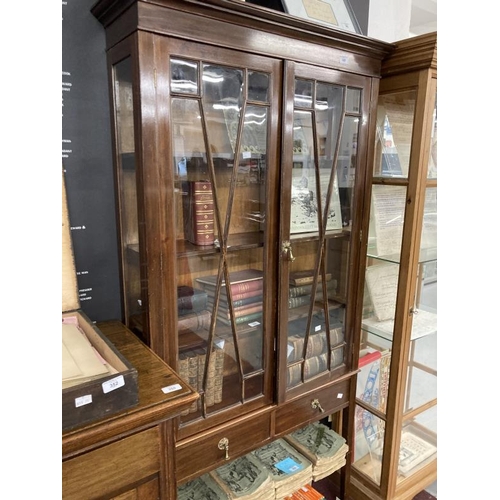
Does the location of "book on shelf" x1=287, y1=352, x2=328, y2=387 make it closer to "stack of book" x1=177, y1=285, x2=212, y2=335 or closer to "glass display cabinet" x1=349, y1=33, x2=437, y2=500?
"glass display cabinet" x1=349, y1=33, x2=437, y2=500

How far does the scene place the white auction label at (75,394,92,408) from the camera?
2.53 ft

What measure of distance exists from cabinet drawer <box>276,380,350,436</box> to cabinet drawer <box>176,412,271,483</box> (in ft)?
0.21

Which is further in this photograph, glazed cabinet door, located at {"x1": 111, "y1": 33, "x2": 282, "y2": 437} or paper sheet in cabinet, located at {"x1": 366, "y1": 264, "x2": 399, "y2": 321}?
paper sheet in cabinet, located at {"x1": 366, "y1": 264, "x2": 399, "y2": 321}

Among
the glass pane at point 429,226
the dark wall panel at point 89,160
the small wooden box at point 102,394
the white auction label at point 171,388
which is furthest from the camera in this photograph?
the glass pane at point 429,226

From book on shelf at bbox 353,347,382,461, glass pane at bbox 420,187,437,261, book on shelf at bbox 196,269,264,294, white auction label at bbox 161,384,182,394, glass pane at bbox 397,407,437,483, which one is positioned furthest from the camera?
glass pane at bbox 397,407,437,483

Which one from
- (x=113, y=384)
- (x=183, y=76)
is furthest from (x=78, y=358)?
(x=183, y=76)

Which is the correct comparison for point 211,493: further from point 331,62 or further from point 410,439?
point 331,62

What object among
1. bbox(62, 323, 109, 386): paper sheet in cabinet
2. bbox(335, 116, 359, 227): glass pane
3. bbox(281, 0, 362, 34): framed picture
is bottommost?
bbox(62, 323, 109, 386): paper sheet in cabinet

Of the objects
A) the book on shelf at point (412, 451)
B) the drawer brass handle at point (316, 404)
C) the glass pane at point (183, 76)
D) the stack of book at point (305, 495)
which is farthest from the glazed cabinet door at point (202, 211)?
the book on shelf at point (412, 451)

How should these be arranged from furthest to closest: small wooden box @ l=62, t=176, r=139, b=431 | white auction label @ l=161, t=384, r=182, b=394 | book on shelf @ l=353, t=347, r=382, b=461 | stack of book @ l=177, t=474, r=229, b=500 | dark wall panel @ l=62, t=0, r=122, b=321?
book on shelf @ l=353, t=347, r=382, b=461 < stack of book @ l=177, t=474, r=229, b=500 < dark wall panel @ l=62, t=0, r=122, b=321 < white auction label @ l=161, t=384, r=182, b=394 < small wooden box @ l=62, t=176, r=139, b=431

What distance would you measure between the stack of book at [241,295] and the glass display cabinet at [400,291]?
0.58 meters

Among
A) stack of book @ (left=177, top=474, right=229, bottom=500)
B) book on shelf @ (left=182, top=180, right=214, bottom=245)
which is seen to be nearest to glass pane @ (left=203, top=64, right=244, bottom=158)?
book on shelf @ (left=182, top=180, right=214, bottom=245)

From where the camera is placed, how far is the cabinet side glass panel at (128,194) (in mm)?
1093

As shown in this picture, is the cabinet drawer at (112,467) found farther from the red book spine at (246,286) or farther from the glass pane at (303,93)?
the glass pane at (303,93)
